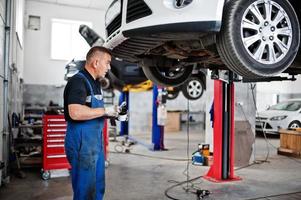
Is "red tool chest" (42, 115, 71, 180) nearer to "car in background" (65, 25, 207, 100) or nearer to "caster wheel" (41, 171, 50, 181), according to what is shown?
"caster wheel" (41, 171, 50, 181)

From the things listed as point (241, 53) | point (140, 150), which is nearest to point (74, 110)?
point (241, 53)

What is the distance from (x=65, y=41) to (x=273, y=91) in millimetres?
8552

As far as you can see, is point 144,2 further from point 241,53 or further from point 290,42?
point 290,42

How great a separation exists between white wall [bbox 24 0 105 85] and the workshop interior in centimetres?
3

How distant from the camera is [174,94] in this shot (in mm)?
9531

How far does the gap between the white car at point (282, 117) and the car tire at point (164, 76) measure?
224 inches

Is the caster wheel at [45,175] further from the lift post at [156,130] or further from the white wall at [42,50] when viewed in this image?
the white wall at [42,50]

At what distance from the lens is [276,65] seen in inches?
85.4

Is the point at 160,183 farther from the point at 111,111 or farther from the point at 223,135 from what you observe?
the point at 111,111

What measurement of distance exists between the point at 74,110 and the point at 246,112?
13.6 ft

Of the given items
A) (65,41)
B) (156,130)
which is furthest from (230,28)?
(65,41)

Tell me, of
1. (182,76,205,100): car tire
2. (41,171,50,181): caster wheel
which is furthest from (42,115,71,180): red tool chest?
(182,76,205,100): car tire

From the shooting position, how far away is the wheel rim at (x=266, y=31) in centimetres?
209

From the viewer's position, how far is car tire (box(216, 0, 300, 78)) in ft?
6.68
